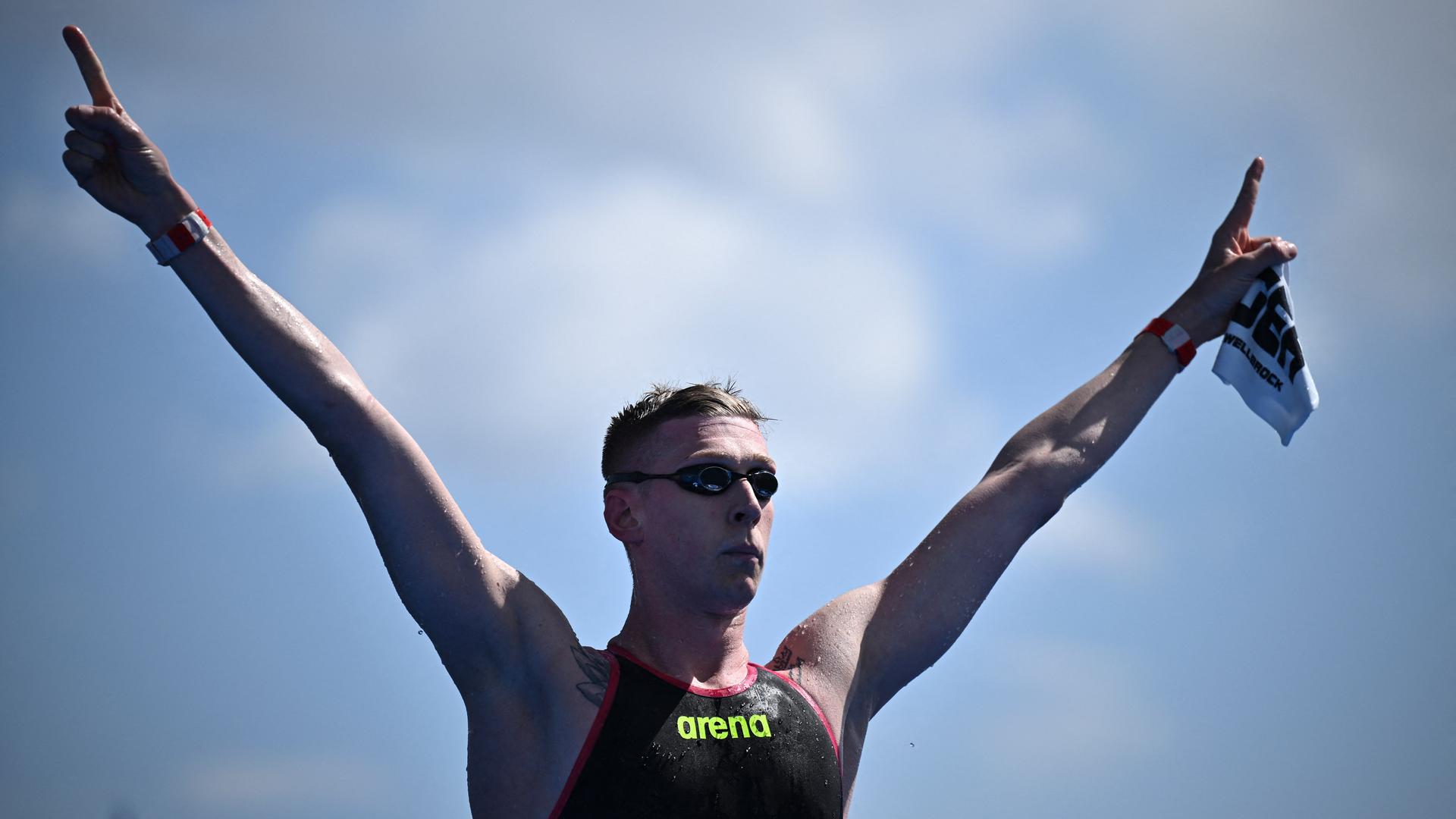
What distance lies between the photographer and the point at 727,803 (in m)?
5.19

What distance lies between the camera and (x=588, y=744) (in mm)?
5184

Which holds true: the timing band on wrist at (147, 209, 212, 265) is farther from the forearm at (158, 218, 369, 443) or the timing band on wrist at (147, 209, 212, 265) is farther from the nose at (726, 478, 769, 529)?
the nose at (726, 478, 769, 529)

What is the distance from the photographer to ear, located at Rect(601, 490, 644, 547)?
6059mm

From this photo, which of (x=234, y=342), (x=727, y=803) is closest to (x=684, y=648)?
(x=727, y=803)

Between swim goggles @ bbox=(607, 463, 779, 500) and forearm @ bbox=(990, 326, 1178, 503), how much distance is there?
4.70ft

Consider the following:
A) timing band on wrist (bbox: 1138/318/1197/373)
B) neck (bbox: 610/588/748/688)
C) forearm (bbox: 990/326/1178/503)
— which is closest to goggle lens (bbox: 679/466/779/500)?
neck (bbox: 610/588/748/688)

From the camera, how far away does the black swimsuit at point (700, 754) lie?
510 centimetres

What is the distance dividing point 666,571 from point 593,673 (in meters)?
0.68

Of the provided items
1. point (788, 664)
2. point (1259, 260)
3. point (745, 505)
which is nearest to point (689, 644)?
point (788, 664)

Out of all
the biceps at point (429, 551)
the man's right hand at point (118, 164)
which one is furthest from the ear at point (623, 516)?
the man's right hand at point (118, 164)

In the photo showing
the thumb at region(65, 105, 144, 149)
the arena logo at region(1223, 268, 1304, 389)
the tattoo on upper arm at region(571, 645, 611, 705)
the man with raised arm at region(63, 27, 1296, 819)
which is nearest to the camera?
the thumb at region(65, 105, 144, 149)

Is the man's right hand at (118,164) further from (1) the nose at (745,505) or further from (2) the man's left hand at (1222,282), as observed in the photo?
(2) the man's left hand at (1222,282)

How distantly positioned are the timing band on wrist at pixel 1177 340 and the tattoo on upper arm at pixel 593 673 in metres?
3.64

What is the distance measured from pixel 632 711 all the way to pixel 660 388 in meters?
1.93
